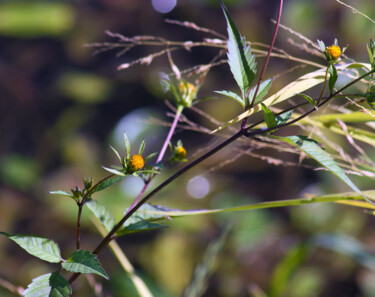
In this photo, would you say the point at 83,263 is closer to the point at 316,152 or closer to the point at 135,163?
the point at 135,163

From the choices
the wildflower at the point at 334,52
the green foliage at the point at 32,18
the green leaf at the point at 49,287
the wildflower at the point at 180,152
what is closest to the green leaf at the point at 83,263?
the green leaf at the point at 49,287

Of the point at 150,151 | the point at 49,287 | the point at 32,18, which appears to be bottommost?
the point at 150,151

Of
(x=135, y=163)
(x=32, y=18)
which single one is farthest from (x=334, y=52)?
(x=32, y=18)

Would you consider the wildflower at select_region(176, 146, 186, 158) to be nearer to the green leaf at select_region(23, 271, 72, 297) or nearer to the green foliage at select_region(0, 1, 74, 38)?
the green leaf at select_region(23, 271, 72, 297)

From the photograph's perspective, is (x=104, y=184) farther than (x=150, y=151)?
No

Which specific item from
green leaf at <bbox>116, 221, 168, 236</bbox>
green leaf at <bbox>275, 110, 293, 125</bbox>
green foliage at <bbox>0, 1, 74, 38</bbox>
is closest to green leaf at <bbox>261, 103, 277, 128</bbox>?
green leaf at <bbox>275, 110, 293, 125</bbox>

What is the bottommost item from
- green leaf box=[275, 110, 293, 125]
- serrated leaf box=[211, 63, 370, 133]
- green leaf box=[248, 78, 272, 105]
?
green leaf box=[275, 110, 293, 125]
